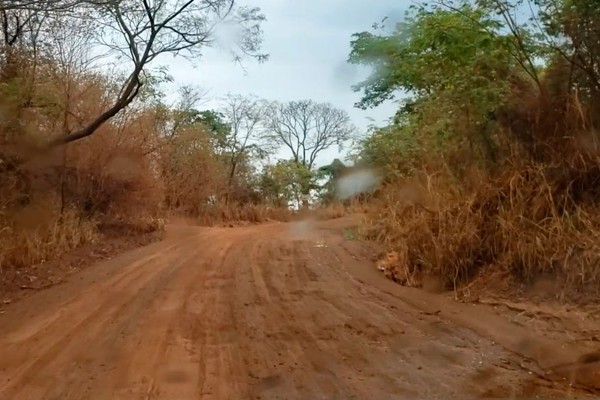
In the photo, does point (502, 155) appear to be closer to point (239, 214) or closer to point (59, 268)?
point (59, 268)

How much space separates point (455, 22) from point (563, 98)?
290 cm

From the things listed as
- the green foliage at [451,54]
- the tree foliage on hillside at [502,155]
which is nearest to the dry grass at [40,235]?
the tree foliage on hillside at [502,155]

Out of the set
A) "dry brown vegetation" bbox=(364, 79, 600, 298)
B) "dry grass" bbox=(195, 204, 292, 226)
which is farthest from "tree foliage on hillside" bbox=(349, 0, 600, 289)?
"dry grass" bbox=(195, 204, 292, 226)

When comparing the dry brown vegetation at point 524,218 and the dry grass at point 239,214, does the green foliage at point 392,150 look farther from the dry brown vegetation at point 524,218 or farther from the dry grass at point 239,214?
the dry grass at point 239,214

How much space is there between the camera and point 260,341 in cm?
683

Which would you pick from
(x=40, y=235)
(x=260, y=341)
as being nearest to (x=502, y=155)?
(x=260, y=341)

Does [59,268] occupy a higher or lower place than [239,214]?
lower

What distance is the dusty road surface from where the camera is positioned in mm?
5473

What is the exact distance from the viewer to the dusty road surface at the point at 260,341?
5473 mm

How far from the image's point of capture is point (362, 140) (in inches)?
698

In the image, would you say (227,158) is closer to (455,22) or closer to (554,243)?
(455,22)

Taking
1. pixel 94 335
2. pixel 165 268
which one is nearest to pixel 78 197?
pixel 165 268

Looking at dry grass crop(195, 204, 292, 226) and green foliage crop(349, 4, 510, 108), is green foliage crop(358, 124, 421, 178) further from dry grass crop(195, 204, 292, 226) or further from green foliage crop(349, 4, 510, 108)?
dry grass crop(195, 204, 292, 226)

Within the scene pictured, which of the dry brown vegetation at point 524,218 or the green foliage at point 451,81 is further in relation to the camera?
the green foliage at point 451,81
